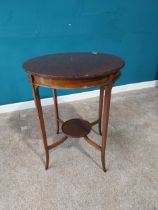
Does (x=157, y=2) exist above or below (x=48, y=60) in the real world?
above

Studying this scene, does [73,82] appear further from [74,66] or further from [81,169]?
[81,169]

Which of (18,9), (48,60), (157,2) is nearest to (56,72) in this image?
(48,60)

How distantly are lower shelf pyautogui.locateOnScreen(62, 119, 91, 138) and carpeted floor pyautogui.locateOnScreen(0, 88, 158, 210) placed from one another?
0.18 metres

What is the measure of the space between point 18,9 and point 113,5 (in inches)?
43.0

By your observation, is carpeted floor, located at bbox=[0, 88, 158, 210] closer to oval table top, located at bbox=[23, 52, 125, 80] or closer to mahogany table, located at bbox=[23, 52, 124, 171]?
mahogany table, located at bbox=[23, 52, 124, 171]

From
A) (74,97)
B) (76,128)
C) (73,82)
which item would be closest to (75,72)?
(73,82)

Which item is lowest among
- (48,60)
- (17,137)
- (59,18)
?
(17,137)

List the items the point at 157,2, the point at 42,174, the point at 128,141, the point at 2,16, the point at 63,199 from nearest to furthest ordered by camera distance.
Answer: the point at 63,199, the point at 42,174, the point at 128,141, the point at 2,16, the point at 157,2

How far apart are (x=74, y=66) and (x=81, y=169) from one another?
0.81 meters

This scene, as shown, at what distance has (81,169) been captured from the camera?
148 cm

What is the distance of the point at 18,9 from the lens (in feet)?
6.29

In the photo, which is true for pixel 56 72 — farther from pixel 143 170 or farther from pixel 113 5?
pixel 113 5

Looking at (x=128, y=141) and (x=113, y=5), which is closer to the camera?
(x=128, y=141)

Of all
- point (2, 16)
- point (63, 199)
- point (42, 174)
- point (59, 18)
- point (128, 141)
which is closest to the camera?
point (63, 199)
